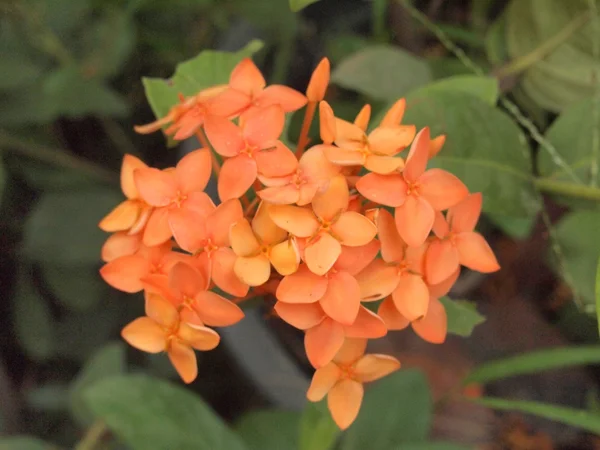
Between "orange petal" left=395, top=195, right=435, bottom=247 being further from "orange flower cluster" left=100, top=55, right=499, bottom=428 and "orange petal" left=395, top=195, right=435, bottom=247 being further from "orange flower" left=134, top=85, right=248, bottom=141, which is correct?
"orange flower" left=134, top=85, right=248, bottom=141

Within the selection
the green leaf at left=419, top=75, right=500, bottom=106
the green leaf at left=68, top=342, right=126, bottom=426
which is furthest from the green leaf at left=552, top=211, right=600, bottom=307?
the green leaf at left=68, top=342, right=126, bottom=426

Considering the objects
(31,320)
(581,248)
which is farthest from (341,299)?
(31,320)

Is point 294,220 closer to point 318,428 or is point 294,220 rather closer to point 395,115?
point 395,115

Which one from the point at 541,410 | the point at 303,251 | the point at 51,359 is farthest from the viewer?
the point at 51,359

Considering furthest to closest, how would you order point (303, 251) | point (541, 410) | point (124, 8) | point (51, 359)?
→ point (51, 359) < point (124, 8) < point (541, 410) < point (303, 251)

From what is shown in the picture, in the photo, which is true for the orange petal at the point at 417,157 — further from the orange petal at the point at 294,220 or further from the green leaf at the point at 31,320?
the green leaf at the point at 31,320

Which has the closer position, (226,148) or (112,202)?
(226,148)

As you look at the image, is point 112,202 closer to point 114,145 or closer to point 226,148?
point 114,145

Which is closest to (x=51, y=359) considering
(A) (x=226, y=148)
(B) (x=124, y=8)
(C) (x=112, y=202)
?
(C) (x=112, y=202)
